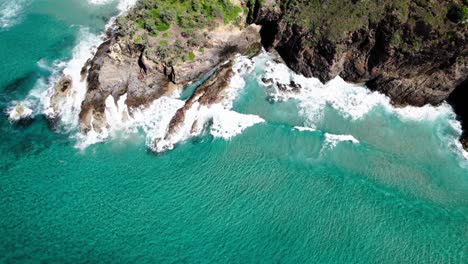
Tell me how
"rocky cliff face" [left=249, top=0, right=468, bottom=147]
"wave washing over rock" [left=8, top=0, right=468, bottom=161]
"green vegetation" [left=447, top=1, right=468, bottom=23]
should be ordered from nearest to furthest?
"green vegetation" [left=447, top=1, right=468, bottom=23] → "rocky cliff face" [left=249, top=0, right=468, bottom=147] → "wave washing over rock" [left=8, top=0, right=468, bottom=161]

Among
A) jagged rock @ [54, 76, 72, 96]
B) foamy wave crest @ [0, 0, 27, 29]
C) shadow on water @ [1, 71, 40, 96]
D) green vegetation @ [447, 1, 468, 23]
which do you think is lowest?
shadow on water @ [1, 71, 40, 96]

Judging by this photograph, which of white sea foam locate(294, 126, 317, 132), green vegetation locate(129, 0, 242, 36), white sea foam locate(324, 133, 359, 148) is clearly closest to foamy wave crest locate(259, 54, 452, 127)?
white sea foam locate(294, 126, 317, 132)

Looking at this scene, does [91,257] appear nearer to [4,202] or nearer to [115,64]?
[4,202]

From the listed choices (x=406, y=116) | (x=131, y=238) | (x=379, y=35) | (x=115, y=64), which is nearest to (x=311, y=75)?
(x=379, y=35)

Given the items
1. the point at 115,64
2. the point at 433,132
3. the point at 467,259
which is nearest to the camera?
the point at 467,259

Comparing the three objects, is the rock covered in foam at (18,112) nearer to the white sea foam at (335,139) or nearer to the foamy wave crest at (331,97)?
the foamy wave crest at (331,97)

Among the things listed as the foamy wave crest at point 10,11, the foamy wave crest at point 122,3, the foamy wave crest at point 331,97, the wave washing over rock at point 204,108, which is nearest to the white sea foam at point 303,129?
the wave washing over rock at point 204,108

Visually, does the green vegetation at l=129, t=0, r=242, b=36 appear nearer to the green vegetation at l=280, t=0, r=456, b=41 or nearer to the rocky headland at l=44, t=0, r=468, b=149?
the rocky headland at l=44, t=0, r=468, b=149

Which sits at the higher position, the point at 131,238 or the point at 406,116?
the point at 406,116
